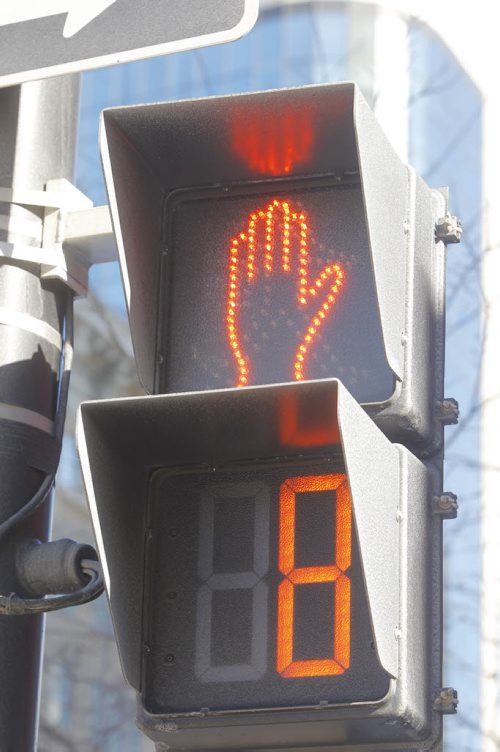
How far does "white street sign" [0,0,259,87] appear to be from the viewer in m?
A: 2.69

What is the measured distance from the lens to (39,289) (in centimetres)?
337

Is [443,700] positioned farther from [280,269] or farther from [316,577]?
[280,269]

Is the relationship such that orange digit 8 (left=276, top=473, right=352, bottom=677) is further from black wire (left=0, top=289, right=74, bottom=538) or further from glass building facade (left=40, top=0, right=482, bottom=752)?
glass building facade (left=40, top=0, right=482, bottom=752)

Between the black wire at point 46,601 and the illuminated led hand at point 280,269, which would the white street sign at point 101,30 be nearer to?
the illuminated led hand at point 280,269

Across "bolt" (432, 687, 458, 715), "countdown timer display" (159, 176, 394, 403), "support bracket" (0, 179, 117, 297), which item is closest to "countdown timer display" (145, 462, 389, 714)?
"bolt" (432, 687, 458, 715)

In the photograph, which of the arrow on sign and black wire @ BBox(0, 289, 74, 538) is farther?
black wire @ BBox(0, 289, 74, 538)

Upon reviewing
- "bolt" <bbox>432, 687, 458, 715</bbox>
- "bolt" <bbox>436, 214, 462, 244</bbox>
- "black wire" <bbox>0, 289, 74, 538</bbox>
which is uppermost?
"bolt" <bbox>436, 214, 462, 244</bbox>

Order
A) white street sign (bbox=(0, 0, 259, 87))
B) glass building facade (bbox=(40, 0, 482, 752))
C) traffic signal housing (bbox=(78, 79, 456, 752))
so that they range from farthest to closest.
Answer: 1. glass building facade (bbox=(40, 0, 482, 752))
2. traffic signal housing (bbox=(78, 79, 456, 752))
3. white street sign (bbox=(0, 0, 259, 87))

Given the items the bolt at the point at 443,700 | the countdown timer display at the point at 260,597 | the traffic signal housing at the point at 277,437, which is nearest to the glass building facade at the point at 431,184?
the traffic signal housing at the point at 277,437

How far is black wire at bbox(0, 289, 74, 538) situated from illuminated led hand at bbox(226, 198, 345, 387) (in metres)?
0.35

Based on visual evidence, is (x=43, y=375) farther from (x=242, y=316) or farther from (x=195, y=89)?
(x=195, y=89)

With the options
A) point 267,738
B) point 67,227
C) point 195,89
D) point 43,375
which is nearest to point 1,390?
point 43,375

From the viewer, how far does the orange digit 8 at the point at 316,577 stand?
2896 mm

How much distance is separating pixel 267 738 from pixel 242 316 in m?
0.81
